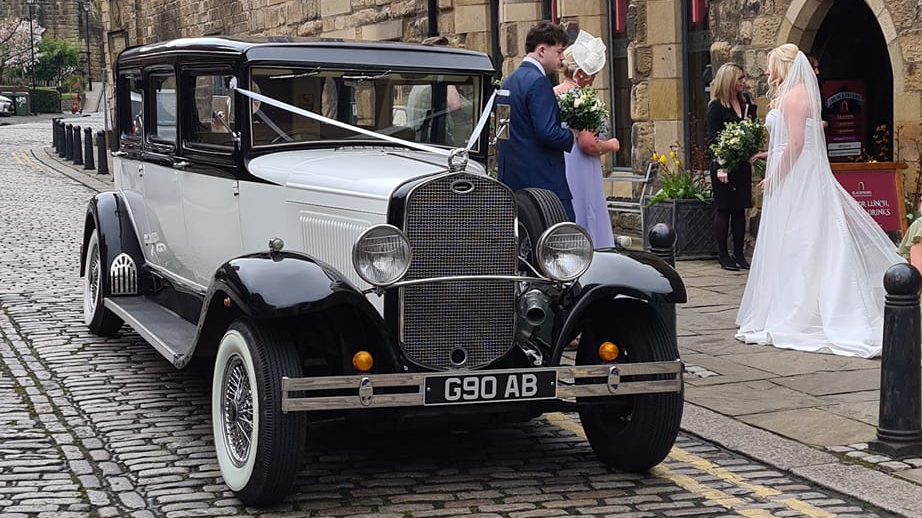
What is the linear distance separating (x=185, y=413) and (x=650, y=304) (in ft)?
8.65

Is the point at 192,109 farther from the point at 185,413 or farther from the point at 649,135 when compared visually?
the point at 649,135

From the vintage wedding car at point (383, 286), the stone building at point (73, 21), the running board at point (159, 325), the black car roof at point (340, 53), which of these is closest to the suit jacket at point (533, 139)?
the black car roof at point (340, 53)

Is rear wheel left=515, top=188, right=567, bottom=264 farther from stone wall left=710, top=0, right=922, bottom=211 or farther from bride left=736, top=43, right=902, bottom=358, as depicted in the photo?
stone wall left=710, top=0, right=922, bottom=211

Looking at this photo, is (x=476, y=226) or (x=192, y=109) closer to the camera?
(x=476, y=226)

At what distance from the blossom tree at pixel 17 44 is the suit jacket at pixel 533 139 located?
81992mm

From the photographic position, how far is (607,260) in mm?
5867

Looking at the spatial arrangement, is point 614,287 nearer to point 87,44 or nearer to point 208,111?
point 208,111

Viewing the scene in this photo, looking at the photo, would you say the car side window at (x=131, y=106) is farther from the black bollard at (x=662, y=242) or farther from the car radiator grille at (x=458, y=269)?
the car radiator grille at (x=458, y=269)

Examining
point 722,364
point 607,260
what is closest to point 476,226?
point 607,260

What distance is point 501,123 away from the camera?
6.80 meters

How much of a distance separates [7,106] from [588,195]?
6272 cm

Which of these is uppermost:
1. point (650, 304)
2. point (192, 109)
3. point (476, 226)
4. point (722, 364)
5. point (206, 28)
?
point (206, 28)

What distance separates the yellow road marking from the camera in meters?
5.31

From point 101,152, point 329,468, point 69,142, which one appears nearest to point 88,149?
point 101,152
